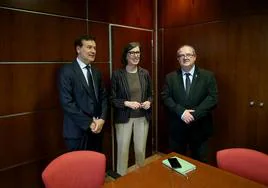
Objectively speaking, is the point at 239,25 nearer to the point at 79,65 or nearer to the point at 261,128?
the point at 261,128

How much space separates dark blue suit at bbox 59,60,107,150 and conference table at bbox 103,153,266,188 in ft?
3.61

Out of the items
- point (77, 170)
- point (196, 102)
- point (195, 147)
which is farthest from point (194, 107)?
point (77, 170)

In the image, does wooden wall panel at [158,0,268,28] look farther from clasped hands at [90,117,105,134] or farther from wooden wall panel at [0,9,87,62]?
clasped hands at [90,117,105,134]

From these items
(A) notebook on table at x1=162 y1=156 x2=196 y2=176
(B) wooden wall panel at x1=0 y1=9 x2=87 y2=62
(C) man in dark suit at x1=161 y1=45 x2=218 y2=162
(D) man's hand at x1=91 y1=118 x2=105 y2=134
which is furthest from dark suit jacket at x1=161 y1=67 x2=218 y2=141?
(B) wooden wall panel at x1=0 y1=9 x2=87 y2=62

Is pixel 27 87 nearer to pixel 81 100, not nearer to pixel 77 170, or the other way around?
pixel 81 100

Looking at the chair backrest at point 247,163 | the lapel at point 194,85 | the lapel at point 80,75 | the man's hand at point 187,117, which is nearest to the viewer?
the chair backrest at point 247,163

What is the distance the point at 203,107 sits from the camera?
8.95 feet

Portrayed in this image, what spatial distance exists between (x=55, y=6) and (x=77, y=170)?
186cm

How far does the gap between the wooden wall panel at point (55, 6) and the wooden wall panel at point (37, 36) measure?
0.07 m

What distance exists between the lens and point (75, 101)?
2.57 meters

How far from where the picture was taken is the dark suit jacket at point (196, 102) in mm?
2771

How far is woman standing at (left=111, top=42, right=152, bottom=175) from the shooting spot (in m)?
2.93

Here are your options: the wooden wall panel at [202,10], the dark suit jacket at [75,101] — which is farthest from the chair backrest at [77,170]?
the wooden wall panel at [202,10]

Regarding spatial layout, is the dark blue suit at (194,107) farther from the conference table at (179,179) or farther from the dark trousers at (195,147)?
the conference table at (179,179)
